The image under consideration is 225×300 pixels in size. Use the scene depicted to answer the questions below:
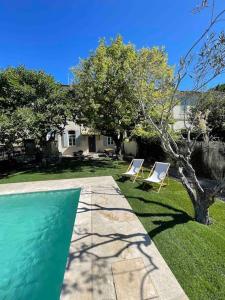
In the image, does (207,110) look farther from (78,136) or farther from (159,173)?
(78,136)

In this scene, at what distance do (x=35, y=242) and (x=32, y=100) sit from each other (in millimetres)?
12584

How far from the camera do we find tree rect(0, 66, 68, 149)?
594 inches

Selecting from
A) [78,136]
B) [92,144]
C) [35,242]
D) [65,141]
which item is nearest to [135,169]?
[35,242]

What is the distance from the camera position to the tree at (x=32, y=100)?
49.5 ft

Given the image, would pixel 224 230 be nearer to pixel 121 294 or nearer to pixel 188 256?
pixel 188 256

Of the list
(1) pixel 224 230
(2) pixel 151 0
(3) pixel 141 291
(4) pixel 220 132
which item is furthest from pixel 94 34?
(3) pixel 141 291

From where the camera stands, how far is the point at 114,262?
4520 mm

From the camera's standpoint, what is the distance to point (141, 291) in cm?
365

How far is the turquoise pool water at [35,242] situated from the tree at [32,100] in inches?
234

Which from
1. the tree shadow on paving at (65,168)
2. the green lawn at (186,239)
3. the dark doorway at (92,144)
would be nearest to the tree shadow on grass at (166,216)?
the green lawn at (186,239)

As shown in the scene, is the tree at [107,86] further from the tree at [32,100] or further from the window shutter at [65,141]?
the window shutter at [65,141]

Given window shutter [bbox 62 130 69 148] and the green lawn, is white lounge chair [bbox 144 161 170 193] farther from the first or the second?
window shutter [bbox 62 130 69 148]

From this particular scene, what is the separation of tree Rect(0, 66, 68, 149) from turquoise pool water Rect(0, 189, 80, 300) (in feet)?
19.5

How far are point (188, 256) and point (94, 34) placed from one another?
1699 cm
